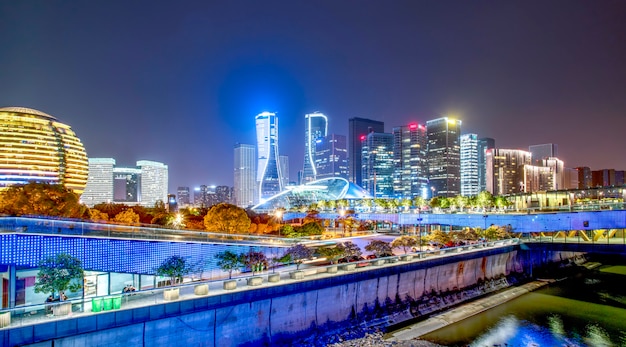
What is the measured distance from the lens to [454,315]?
118 feet

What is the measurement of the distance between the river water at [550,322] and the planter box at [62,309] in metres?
23.0

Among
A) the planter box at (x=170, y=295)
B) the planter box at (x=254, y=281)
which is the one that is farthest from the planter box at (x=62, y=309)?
the planter box at (x=254, y=281)

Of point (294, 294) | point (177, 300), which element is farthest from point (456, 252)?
point (177, 300)

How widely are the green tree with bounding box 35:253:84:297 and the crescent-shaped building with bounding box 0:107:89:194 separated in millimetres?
65778

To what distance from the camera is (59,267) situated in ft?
76.8

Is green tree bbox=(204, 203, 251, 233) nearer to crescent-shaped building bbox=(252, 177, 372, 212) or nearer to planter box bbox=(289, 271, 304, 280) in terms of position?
planter box bbox=(289, 271, 304, 280)

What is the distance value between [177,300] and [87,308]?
441cm

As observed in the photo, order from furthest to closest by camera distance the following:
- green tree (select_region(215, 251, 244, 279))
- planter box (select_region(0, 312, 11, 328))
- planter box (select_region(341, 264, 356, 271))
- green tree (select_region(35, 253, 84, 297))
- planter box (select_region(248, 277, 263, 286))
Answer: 1. planter box (select_region(341, 264, 356, 271))
2. green tree (select_region(215, 251, 244, 279))
3. planter box (select_region(248, 277, 263, 286))
4. green tree (select_region(35, 253, 84, 297))
5. planter box (select_region(0, 312, 11, 328))

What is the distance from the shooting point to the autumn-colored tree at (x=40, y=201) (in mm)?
49028

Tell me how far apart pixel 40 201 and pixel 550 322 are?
182ft

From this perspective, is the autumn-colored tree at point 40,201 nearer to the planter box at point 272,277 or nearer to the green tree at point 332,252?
→ the green tree at point 332,252

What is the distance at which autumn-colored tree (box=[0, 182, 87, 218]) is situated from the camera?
1930 inches

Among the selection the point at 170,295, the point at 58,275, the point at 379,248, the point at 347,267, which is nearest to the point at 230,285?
the point at 170,295

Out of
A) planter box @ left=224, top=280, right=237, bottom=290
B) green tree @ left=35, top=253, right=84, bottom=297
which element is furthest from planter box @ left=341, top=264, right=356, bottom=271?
green tree @ left=35, top=253, right=84, bottom=297
